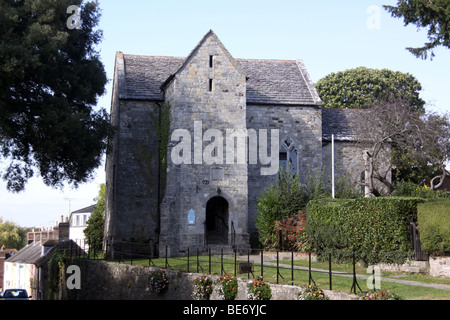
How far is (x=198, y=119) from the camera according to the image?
92.2 feet

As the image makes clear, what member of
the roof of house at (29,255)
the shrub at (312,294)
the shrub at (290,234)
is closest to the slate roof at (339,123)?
the shrub at (290,234)

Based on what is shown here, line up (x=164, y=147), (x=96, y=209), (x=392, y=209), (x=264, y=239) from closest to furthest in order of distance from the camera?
1. (x=392, y=209)
2. (x=264, y=239)
3. (x=164, y=147)
4. (x=96, y=209)

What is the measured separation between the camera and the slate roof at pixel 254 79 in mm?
32031

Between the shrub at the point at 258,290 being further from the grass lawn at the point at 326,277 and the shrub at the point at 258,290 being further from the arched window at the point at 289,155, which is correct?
the arched window at the point at 289,155

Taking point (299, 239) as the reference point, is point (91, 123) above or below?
above

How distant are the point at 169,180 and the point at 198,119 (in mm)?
3405

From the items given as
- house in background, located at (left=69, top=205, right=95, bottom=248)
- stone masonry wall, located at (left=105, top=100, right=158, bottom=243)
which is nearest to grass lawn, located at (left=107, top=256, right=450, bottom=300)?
stone masonry wall, located at (left=105, top=100, right=158, bottom=243)

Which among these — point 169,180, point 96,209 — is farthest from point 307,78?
point 96,209

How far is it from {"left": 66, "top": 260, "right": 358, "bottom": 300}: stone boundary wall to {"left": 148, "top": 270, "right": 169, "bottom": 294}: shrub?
0.18 metres

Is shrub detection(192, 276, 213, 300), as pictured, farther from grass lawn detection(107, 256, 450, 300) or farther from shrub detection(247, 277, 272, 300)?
shrub detection(247, 277, 272, 300)

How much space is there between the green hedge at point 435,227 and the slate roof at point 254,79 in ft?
47.8

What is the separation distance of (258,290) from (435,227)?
6.63 m

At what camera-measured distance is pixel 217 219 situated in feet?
97.3

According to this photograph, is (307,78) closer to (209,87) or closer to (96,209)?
(209,87)
